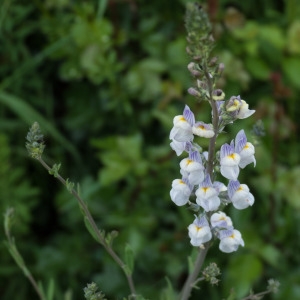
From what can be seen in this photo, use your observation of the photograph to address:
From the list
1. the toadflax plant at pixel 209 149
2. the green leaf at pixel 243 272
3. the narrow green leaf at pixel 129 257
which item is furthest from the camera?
the green leaf at pixel 243 272

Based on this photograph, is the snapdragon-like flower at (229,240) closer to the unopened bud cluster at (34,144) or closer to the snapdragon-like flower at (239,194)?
the snapdragon-like flower at (239,194)

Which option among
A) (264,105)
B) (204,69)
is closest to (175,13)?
(264,105)

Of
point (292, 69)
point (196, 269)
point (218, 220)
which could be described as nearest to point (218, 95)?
point (218, 220)

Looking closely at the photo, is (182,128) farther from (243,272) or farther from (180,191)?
(243,272)

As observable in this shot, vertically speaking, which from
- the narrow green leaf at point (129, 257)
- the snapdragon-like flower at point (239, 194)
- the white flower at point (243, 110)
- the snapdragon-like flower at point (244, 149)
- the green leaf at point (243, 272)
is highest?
the white flower at point (243, 110)

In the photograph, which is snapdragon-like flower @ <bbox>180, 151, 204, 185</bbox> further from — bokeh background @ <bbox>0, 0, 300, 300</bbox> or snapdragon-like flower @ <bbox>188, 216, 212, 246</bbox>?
bokeh background @ <bbox>0, 0, 300, 300</bbox>

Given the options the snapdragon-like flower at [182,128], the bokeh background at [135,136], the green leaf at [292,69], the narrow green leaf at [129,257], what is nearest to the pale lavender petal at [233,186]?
the snapdragon-like flower at [182,128]

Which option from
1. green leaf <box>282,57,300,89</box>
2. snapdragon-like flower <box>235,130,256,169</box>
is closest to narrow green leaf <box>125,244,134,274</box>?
snapdragon-like flower <box>235,130,256,169</box>
